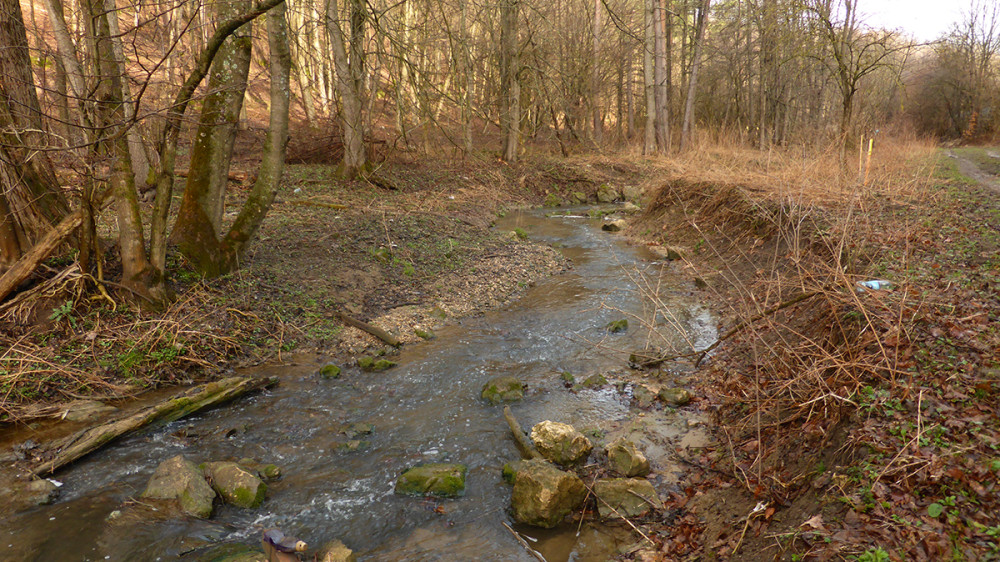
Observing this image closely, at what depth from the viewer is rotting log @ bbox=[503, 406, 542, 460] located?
16.2ft

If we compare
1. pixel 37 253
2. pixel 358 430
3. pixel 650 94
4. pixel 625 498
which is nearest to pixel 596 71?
pixel 650 94

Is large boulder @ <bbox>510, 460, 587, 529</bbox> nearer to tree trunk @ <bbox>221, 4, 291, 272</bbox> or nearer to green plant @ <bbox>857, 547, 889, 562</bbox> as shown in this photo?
green plant @ <bbox>857, 547, 889, 562</bbox>

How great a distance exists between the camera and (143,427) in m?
5.13

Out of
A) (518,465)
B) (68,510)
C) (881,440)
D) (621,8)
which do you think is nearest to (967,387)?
(881,440)

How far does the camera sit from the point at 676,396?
5.79 metres

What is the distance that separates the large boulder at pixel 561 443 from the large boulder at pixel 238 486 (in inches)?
94.1

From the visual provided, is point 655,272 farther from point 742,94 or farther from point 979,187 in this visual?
point 742,94

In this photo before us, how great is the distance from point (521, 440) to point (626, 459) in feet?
3.32

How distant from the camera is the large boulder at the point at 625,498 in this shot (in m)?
4.16

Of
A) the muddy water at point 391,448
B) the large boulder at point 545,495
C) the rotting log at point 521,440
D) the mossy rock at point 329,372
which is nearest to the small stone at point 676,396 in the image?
the muddy water at point 391,448

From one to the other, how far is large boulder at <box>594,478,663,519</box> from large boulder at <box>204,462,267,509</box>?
271 cm

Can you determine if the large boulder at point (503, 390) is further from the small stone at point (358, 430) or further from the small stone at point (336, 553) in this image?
the small stone at point (336, 553)

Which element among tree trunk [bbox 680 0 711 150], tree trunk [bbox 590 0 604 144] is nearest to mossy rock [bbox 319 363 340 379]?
tree trunk [bbox 680 0 711 150]

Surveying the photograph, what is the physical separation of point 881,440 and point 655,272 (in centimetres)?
747
